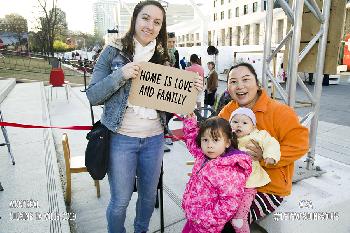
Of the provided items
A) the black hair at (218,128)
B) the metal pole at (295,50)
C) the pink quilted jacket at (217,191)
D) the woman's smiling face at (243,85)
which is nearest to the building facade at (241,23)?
the metal pole at (295,50)

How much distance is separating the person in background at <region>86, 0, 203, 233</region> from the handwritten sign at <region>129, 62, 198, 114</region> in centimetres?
5

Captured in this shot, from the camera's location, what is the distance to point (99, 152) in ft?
6.81

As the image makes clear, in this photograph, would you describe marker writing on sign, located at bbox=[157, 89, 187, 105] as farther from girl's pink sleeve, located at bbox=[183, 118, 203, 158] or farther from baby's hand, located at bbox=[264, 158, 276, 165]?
baby's hand, located at bbox=[264, 158, 276, 165]

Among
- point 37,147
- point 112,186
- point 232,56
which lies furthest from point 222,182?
A: point 232,56

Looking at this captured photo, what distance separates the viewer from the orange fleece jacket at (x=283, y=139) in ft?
7.38

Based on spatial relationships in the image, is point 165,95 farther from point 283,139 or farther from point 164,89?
point 283,139

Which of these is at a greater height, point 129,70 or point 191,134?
point 129,70

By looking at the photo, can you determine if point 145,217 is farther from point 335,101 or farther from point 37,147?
point 335,101

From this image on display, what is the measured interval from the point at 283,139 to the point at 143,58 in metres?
1.28

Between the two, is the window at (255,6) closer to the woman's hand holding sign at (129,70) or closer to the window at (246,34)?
the window at (246,34)

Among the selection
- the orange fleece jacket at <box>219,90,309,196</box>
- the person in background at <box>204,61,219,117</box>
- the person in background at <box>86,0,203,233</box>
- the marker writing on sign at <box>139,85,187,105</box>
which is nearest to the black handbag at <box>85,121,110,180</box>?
the person in background at <box>86,0,203,233</box>

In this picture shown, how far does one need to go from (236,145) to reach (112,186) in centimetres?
99

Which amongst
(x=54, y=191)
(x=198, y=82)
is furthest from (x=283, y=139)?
(x=54, y=191)

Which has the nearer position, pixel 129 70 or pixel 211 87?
pixel 129 70
